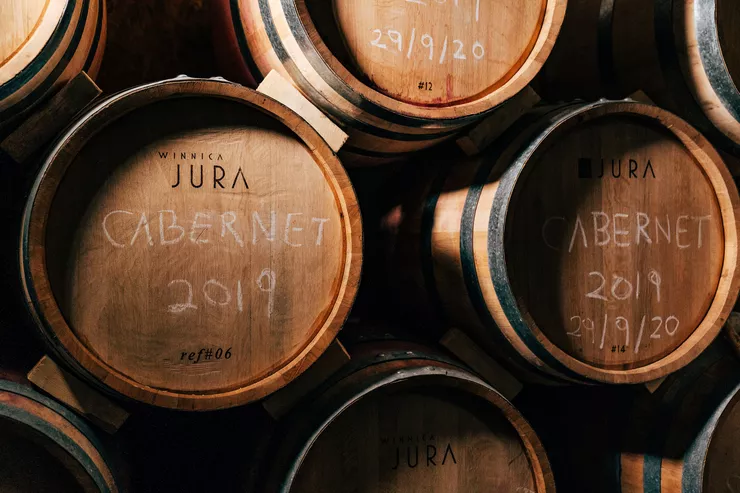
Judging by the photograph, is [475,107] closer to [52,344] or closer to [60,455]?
[52,344]

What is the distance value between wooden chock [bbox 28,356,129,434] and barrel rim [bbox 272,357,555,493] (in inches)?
18.7

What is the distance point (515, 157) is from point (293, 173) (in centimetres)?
70

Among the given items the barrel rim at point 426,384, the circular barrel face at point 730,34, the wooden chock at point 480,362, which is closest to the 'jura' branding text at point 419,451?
the barrel rim at point 426,384

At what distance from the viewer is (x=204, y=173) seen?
5.14 feet

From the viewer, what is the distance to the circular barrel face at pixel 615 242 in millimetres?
1876

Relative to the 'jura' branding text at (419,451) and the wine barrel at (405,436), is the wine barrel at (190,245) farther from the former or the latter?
the 'jura' branding text at (419,451)

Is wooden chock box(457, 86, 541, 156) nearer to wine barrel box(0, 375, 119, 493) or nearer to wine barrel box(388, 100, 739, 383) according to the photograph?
wine barrel box(388, 100, 739, 383)

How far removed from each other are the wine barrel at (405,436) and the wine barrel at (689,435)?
1.71 feet

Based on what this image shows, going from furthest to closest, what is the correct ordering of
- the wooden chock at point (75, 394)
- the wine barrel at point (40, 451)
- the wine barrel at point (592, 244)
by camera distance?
the wine barrel at point (592, 244), the wooden chock at point (75, 394), the wine barrel at point (40, 451)

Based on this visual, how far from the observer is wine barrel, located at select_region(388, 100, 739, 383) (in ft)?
6.09

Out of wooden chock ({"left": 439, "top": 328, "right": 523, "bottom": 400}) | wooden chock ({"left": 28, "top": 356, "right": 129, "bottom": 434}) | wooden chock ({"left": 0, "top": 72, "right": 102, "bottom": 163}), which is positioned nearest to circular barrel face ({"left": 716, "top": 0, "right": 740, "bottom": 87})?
wooden chock ({"left": 439, "top": 328, "right": 523, "bottom": 400})

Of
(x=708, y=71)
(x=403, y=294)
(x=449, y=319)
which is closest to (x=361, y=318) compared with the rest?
(x=403, y=294)

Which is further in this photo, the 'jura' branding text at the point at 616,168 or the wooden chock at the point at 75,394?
the 'jura' branding text at the point at 616,168

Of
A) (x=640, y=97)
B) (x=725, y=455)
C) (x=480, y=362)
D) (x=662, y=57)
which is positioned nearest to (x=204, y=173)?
(x=480, y=362)
